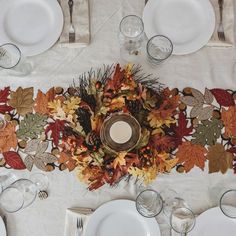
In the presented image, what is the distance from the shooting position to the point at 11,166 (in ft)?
3.68

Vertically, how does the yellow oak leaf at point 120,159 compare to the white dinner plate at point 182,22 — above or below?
below

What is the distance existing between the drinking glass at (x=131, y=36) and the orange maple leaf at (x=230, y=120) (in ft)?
0.98

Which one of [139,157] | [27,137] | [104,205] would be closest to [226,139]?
[139,157]

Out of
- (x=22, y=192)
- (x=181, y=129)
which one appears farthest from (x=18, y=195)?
(x=181, y=129)

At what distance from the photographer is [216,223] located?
107cm

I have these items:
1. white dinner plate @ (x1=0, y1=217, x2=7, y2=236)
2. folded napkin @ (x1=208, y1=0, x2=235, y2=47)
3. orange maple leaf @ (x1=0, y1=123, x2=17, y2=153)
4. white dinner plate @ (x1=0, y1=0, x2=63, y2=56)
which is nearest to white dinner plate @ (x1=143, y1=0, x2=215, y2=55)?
folded napkin @ (x1=208, y1=0, x2=235, y2=47)

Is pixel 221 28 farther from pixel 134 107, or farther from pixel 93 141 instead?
pixel 93 141

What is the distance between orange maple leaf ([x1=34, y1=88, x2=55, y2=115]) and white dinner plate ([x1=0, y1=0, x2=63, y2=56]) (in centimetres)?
12

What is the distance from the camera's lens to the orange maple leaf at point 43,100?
1139 mm

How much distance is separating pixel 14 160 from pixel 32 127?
10 centimetres

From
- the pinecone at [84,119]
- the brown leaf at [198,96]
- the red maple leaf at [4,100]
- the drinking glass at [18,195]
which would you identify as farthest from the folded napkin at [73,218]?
the brown leaf at [198,96]

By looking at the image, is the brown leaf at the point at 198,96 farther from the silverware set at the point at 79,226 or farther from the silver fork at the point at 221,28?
the silverware set at the point at 79,226

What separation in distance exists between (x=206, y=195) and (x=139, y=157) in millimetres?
228

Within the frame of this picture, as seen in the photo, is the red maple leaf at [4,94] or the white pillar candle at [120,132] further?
the red maple leaf at [4,94]
